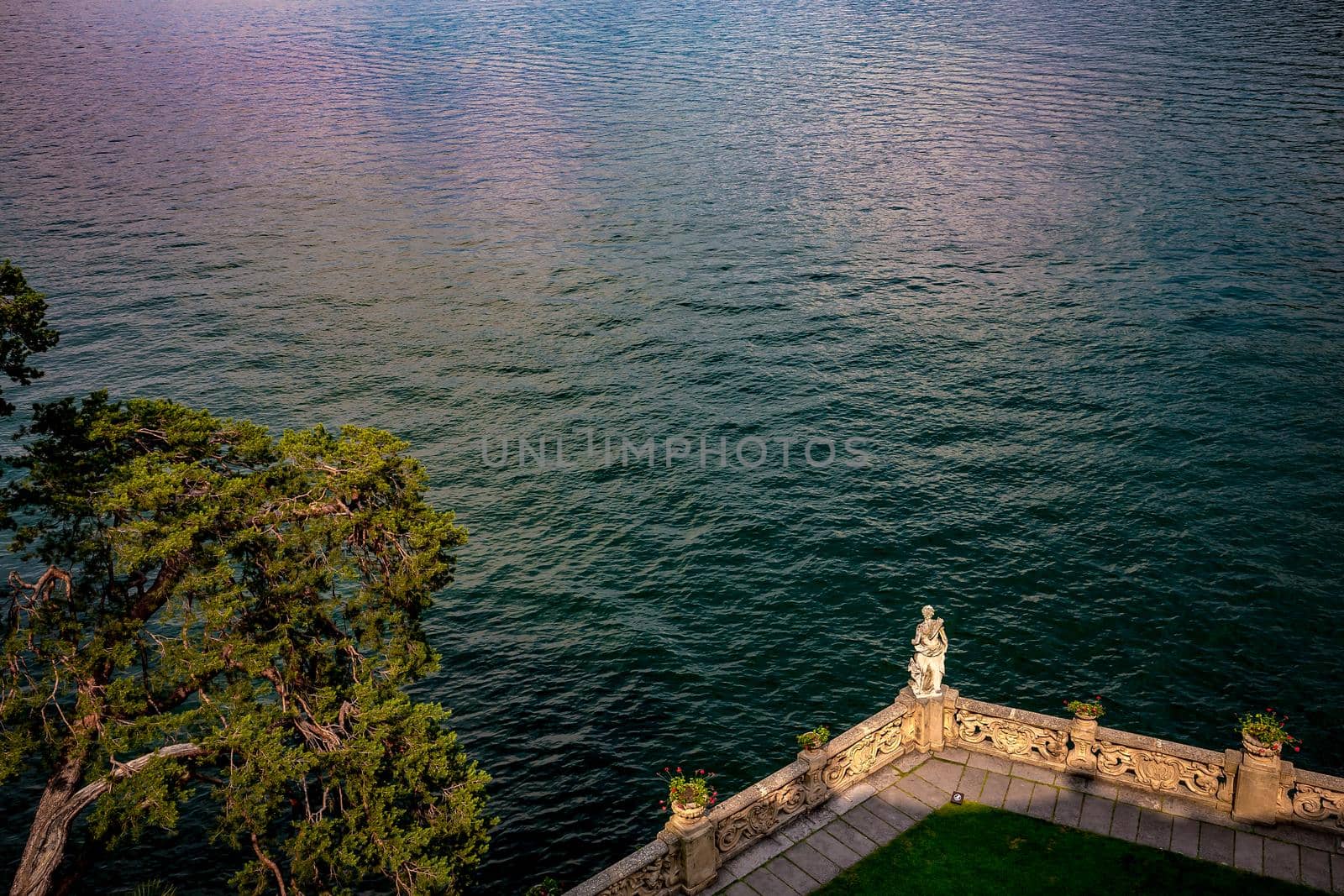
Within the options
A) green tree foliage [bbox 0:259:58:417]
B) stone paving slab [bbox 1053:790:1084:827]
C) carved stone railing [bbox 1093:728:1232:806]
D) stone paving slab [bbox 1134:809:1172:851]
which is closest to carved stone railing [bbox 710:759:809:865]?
stone paving slab [bbox 1053:790:1084:827]

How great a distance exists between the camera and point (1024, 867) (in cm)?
2514

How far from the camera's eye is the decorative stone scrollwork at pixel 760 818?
1014 inches

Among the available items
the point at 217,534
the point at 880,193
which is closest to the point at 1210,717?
the point at 217,534

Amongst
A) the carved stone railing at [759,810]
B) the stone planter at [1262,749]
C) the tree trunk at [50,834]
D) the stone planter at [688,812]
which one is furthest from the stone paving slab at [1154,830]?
the tree trunk at [50,834]

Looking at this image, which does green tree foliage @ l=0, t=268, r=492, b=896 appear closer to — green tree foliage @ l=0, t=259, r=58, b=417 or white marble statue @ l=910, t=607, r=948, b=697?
green tree foliage @ l=0, t=259, r=58, b=417

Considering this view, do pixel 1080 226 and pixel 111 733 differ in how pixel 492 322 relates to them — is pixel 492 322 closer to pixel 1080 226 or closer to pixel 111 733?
pixel 1080 226

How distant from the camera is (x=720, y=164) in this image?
98562mm

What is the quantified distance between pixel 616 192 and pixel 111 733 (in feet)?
254

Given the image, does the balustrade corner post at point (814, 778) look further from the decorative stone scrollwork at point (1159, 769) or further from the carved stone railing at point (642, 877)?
the decorative stone scrollwork at point (1159, 769)

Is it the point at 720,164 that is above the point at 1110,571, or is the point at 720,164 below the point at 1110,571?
above

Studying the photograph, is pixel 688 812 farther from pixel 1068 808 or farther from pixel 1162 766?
pixel 1162 766

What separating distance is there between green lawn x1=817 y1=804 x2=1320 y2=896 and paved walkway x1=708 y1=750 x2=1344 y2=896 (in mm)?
333

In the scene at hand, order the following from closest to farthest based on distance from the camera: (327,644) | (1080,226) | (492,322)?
(327,644), (492,322), (1080,226)

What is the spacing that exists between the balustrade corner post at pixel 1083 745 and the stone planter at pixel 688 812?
10094 mm
